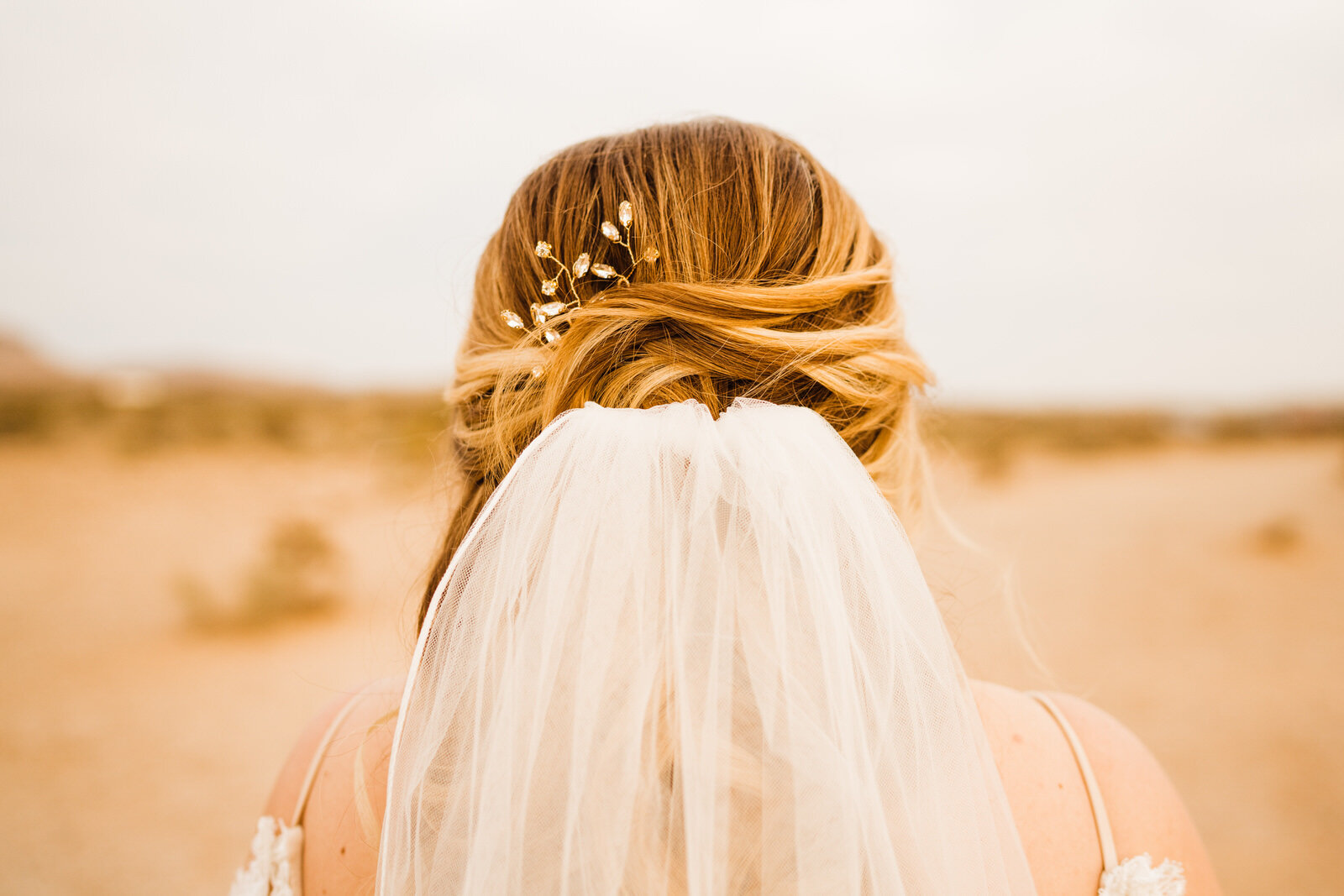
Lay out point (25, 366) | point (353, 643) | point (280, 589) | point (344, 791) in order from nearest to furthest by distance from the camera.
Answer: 1. point (344, 791)
2. point (353, 643)
3. point (280, 589)
4. point (25, 366)

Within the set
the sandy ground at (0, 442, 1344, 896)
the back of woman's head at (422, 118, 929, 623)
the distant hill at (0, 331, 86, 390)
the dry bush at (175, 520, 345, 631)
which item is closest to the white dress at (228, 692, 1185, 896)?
the sandy ground at (0, 442, 1344, 896)

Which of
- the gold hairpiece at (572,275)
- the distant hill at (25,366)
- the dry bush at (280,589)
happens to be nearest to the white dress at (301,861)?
the gold hairpiece at (572,275)

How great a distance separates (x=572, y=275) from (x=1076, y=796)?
1.23 m

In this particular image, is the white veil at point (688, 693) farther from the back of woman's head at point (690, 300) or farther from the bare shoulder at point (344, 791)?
the bare shoulder at point (344, 791)

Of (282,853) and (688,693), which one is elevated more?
(688,693)

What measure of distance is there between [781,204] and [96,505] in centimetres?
1241

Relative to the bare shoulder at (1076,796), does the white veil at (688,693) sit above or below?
above

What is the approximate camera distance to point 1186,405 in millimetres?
23125

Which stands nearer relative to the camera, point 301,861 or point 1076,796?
point 1076,796

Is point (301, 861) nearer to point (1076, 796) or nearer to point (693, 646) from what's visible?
point (693, 646)

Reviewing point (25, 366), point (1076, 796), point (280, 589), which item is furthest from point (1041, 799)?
point (25, 366)

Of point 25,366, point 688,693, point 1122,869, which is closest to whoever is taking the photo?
point 688,693

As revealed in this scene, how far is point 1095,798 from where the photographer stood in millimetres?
1199

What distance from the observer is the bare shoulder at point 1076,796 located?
3.83ft
